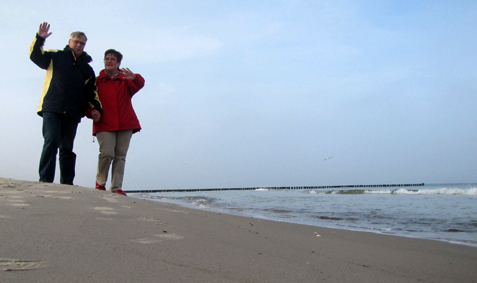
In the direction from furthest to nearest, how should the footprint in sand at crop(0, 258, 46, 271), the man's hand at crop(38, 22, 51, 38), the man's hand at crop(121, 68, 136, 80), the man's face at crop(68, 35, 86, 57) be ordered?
the man's hand at crop(121, 68, 136, 80) < the man's face at crop(68, 35, 86, 57) < the man's hand at crop(38, 22, 51, 38) < the footprint in sand at crop(0, 258, 46, 271)

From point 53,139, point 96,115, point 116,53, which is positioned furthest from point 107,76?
point 53,139

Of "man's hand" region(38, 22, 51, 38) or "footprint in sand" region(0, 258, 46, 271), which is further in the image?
"man's hand" region(38, 22, 51, 38)

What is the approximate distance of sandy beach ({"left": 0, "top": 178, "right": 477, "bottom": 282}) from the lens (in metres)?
1.21

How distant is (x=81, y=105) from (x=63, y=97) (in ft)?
0.78

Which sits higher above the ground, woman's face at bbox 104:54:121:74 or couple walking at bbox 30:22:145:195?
woman's face at bbox 104:54:121:74

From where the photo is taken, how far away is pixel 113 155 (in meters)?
4.18

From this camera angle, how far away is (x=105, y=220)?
6.37 ft

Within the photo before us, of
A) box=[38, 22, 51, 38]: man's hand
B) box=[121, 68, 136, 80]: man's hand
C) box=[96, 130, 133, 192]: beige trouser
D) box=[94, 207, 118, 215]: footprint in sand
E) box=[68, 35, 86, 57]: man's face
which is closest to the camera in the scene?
box=[94, 207, 118, 215]: footprint in sand

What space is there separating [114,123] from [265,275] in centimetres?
330

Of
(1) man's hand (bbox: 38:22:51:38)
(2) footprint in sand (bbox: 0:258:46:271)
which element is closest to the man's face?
(1) man's hand (bbox: 38:22:51:38)

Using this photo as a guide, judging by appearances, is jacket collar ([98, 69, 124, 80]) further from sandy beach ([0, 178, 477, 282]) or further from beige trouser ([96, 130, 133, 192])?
sandy beach ([0, 178, 477, 282])

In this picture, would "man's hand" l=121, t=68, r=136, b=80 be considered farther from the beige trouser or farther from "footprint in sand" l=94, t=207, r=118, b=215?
"footprint in sand" l=94, t=207, r=118, b=215

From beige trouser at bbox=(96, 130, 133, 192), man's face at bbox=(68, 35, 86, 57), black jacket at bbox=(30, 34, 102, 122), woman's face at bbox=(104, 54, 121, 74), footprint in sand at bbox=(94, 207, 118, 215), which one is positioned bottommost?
footprint in sand at bbox=(94, 207, 118, 215)

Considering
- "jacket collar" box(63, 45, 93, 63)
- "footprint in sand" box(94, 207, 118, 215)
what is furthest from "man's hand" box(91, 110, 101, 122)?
"footprint in sand" box(94, 207, 118, 215)
